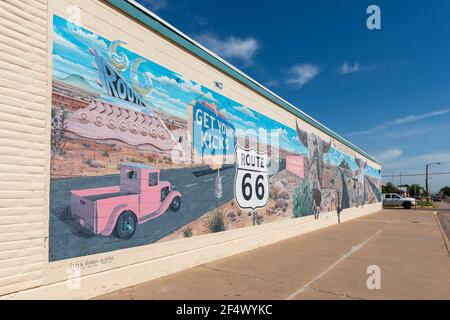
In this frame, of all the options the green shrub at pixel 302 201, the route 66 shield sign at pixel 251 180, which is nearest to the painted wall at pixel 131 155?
the route 66 shield sign at pixel 251 180

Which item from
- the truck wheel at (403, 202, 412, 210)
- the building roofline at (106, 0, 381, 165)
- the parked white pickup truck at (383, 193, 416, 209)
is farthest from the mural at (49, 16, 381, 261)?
the parked white pickup truck at (383, 193, 416, 209)

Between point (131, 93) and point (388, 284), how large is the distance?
20.0 feet

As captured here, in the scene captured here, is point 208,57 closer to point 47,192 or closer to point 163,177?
point 163,177

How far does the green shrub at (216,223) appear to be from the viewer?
26.9 ft

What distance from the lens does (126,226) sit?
593 cm

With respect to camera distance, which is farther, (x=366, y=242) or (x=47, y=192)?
(x=366, y=242)

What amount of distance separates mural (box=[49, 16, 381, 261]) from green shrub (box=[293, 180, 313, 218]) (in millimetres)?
3893

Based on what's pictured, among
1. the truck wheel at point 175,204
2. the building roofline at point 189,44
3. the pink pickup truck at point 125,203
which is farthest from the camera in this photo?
the truck wheel at point 175,204

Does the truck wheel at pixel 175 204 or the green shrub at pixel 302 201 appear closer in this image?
the truck wheel at pixel 175 204

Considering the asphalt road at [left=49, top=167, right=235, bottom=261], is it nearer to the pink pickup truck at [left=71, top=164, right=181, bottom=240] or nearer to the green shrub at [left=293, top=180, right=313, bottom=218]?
the pink pickup truck at [left=71, top=164, right=181, bottom=240]

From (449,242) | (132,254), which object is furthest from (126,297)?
(449,242)

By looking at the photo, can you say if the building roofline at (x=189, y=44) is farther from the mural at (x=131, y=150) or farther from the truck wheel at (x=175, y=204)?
the truck wheel at (x=175, y=204)

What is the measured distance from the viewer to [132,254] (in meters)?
5.99

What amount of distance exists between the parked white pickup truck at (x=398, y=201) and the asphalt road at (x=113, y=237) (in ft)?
123
